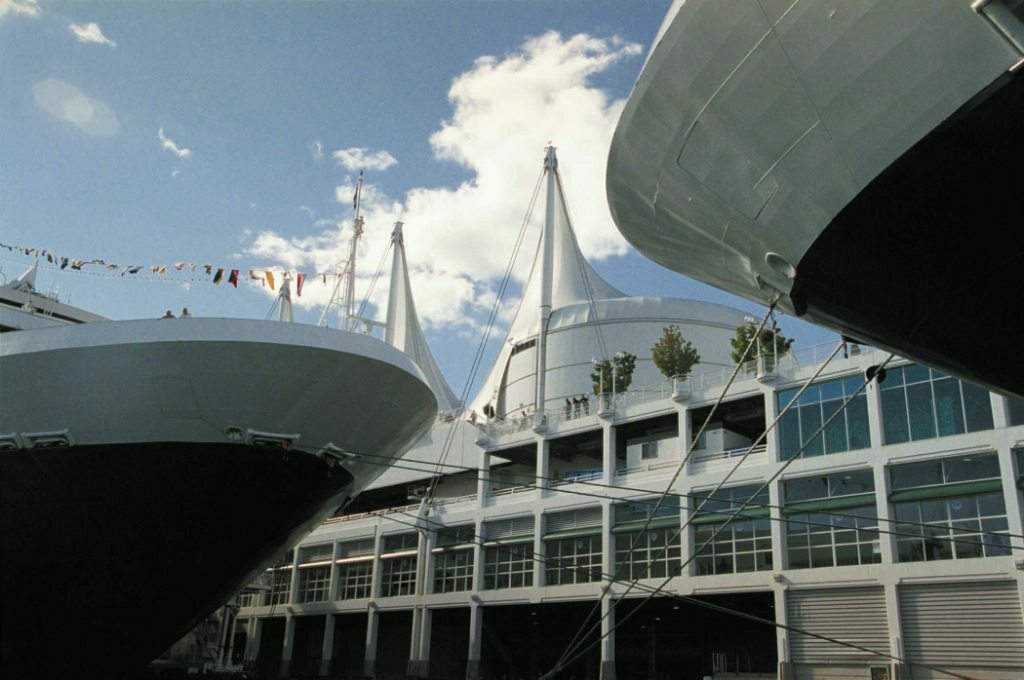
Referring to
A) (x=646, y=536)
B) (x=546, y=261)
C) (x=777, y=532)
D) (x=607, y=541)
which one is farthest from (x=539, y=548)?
(x=546, y=261)

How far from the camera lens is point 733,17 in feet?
24.1

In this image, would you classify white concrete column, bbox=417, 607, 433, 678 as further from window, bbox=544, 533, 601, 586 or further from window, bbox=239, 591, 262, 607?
window, bbox=239, 591, 262, 607

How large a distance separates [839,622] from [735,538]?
4.20 metres

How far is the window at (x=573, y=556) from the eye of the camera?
30.6 metres

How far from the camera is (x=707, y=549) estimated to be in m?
28.4

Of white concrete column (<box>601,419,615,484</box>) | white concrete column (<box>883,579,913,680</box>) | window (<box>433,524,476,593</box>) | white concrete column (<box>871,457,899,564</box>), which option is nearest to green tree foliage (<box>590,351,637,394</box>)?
white concrete column (<box>601,419,615,484</box>)

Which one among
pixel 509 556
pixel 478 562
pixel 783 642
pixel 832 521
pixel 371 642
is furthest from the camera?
pixel 371 642

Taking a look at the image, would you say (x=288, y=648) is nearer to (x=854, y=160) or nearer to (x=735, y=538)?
(x=735, y=538)

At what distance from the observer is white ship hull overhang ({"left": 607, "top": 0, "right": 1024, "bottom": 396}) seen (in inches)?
253

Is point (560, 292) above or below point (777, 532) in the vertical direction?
above

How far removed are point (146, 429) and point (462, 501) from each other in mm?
22448

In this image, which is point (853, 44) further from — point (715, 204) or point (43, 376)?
point (43, 376)

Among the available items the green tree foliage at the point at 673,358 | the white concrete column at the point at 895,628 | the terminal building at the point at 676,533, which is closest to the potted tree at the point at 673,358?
the green tree foliage at the point at 673,358

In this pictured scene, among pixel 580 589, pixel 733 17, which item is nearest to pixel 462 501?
pixel 580 589
